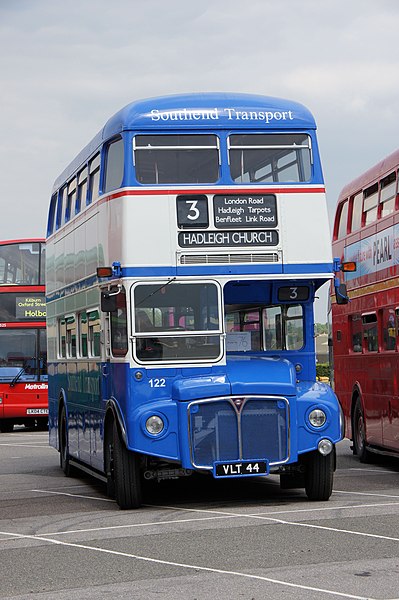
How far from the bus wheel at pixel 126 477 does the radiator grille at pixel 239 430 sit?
812 mm

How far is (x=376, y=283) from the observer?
20.1m

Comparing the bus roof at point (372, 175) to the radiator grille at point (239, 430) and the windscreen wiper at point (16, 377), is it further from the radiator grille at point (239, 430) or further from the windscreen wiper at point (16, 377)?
the windscreen wiper at point (16, 377)

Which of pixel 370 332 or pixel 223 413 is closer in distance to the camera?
pixel 223 413

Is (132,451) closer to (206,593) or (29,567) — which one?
(29,567)

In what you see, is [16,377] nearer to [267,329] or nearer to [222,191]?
[267,329]

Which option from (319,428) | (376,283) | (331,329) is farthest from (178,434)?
(331,329)

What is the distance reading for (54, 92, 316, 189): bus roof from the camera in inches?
597

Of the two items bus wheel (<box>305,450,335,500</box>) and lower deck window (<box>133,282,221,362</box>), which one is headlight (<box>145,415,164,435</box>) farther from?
bus wheel (<box>305,450,335,500</box>)

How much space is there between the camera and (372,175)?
69.6 ft

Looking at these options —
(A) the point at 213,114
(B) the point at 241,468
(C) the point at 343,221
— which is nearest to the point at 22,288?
(C) the point at 343,221

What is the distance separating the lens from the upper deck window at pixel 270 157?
50.2 feet

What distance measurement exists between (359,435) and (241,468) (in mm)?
8367

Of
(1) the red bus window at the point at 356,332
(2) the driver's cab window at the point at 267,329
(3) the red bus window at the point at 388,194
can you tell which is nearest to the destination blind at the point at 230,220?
(2) the driver's cab window at the point at 267,329

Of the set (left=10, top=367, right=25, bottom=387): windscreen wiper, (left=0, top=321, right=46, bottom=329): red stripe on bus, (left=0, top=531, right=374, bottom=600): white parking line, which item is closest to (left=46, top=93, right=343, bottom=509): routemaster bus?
(left=0, top=531, right=374, bottom=600): white parking line
